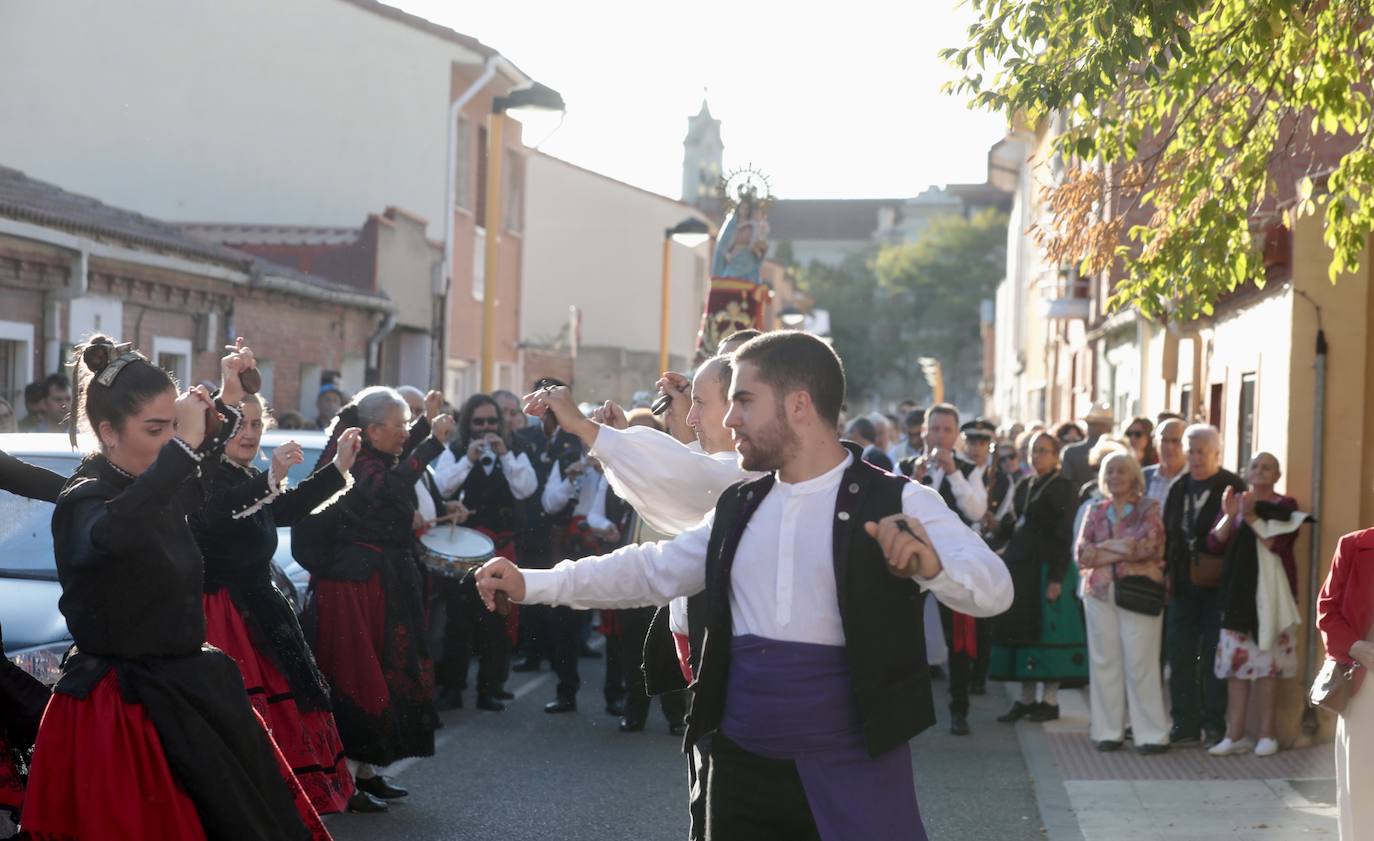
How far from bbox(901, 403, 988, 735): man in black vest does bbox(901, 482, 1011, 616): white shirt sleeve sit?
739cm

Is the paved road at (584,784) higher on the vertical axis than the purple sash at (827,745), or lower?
lower

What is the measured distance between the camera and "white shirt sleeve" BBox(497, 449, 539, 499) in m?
12.7

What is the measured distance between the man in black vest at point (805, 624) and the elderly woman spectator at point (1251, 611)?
21.5ft

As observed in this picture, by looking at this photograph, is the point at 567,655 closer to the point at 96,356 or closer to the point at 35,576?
the point at 35,576

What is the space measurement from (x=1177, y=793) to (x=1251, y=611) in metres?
1.50

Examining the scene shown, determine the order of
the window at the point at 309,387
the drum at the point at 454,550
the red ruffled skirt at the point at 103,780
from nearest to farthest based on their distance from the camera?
the red ruffled skirt at the point at 103,780
the drum at the point at 454,550
the window at the point at 309,387

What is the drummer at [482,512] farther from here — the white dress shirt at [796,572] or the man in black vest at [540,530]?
the white dress shirt at [796,572]

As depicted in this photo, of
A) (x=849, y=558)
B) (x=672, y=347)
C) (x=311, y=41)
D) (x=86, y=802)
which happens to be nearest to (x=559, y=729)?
(x=86, y=802)

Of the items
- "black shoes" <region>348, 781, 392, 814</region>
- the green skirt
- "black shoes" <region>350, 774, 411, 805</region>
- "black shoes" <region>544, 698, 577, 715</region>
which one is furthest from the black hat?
"black shoes" <region>348, 781, 392, 814</region>

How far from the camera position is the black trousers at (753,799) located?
439 centimetres

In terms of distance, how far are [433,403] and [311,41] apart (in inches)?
790

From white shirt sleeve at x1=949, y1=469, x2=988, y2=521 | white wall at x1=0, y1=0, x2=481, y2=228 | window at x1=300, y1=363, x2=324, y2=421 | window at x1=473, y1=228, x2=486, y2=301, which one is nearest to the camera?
white shirt sleeve at x1=949, y1=469, x2=988, y2=521

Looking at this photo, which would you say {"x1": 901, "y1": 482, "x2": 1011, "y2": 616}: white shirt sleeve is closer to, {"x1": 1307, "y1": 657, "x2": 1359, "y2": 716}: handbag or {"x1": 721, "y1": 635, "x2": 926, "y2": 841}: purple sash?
{"x1": 721, "y1": 635, "x2": 926, "y2": 841}: purple sash

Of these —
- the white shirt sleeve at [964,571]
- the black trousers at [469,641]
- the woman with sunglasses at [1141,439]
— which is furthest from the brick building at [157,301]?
the white shirt sleeve at [964,571]
